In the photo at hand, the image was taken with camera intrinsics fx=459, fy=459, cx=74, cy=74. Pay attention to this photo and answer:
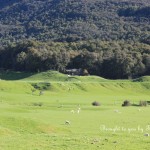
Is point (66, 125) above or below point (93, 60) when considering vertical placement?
below

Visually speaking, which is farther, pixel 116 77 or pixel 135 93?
pixel 116 77

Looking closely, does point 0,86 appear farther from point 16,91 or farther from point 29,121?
point 29,121

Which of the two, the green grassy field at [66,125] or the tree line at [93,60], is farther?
the tree line at [93,60]

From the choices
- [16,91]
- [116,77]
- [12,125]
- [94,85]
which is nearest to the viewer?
[12,125]

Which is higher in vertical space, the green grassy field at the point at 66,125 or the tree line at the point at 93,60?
the tree line at the point at 93,60

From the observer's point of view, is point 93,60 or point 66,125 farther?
point 93,60

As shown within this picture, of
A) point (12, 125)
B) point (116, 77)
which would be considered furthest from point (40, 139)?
point (116, 77)

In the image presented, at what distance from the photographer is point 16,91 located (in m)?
86.9

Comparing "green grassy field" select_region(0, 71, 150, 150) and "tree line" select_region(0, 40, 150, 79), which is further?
"tree line" select_region(0, 40, 150, 79)

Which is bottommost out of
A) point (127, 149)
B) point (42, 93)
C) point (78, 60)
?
point (127, 149)

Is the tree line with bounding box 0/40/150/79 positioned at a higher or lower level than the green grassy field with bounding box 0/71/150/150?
higher

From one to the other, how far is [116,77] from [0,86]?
2339 inches

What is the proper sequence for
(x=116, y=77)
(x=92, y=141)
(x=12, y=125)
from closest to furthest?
1. (x=92, y=141)
2. (x=12, y=125)
3. (x=116, y=77)

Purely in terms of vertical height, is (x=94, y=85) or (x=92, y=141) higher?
(x=94, y=85)
